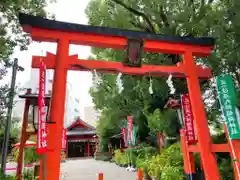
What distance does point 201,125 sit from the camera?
6.04 m

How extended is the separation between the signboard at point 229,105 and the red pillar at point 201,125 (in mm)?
826

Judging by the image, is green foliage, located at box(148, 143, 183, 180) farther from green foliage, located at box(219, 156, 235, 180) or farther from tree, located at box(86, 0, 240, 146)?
tree, located at box(86, 0, 240, 146)

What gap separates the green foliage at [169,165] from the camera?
8141 millimetres

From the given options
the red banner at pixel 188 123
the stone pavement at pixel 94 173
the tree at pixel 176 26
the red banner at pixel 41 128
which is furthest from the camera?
the stone pavement at pixel 94 173

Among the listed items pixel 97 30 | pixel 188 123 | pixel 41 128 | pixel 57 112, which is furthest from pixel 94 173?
pixel 97 30

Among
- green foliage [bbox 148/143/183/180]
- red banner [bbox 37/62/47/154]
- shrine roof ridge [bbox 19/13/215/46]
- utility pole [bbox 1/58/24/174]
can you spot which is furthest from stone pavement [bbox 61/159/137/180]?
red banner [bbox 37/62/47/154]

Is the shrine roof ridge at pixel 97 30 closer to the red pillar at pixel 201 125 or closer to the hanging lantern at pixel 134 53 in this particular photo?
the hanging lantern at pixel 134 53

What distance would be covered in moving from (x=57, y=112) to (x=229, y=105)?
440 centimetres

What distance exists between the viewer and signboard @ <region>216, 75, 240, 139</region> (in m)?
5.16

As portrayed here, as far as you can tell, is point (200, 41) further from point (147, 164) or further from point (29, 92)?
point (147, 164)

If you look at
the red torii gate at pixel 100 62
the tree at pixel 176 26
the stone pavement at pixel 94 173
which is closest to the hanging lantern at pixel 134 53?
the red torii gate at pixel 100 62

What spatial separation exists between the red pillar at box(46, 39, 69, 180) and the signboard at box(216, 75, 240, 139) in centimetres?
422

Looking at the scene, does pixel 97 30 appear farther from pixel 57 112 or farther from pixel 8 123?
pixel 8 123

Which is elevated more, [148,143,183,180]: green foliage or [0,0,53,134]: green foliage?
[0,0,53,134]: green foliage
